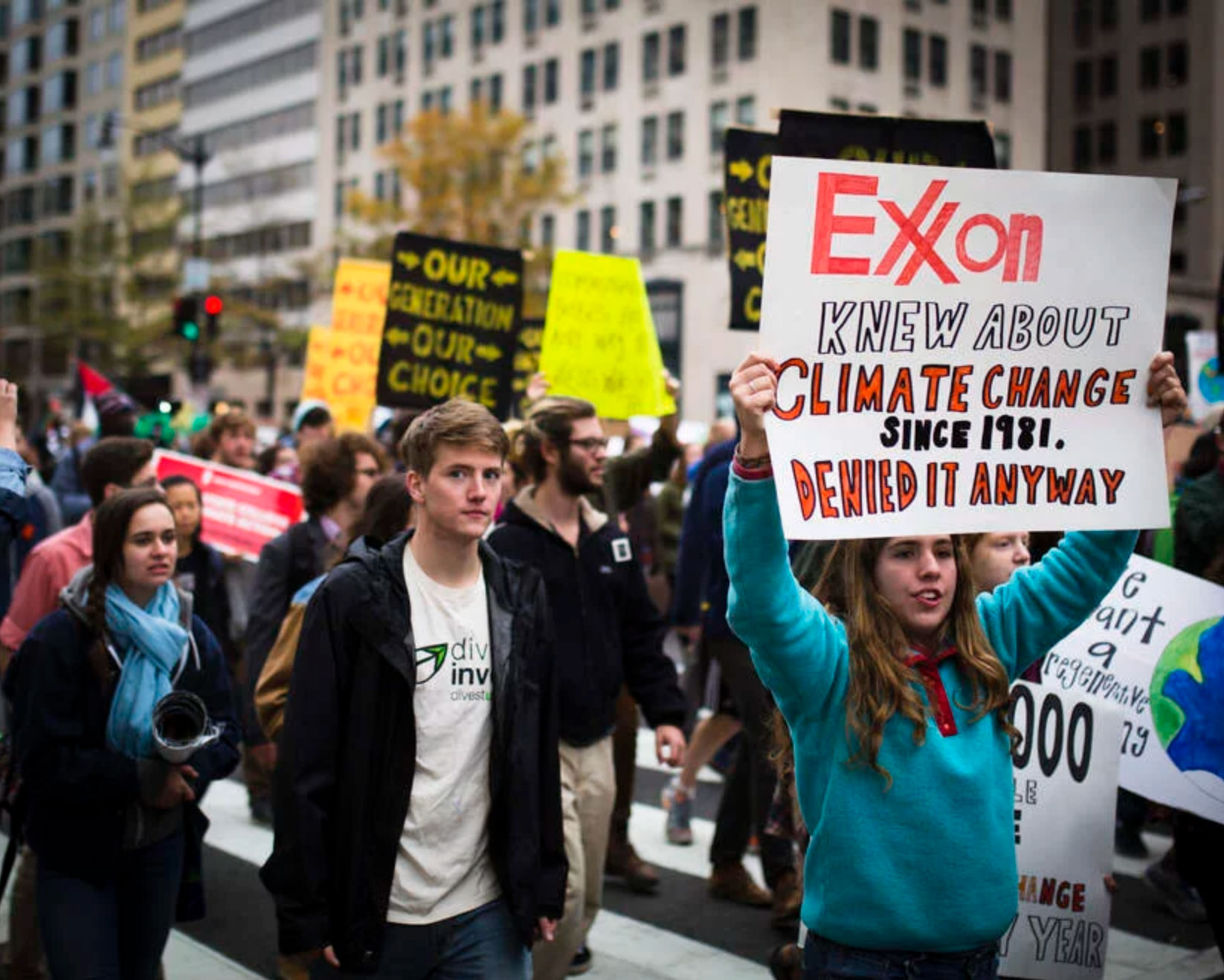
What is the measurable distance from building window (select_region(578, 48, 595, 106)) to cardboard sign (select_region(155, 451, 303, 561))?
1962 inches

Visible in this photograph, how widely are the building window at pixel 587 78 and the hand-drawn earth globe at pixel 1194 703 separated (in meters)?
54.3

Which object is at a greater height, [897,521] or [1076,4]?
[1076,4]

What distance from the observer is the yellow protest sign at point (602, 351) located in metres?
8.82

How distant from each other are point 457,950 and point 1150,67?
210 feet

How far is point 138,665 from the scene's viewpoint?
459 cm

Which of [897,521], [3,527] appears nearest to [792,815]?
[897,521]

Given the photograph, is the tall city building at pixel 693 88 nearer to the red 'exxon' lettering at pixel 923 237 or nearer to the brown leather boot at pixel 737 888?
the brown leather boot at pixel 737 888

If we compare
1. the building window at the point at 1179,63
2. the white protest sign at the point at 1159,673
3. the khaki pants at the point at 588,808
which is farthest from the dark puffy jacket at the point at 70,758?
the building window at the point at 1179,63

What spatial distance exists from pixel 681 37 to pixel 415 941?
5351cm

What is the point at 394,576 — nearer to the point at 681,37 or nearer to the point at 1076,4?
the point at 681,37

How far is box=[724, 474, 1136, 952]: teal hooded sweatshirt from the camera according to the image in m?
3.27

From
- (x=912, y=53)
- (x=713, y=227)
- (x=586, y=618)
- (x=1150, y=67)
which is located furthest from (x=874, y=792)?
(x=1150, y=67)

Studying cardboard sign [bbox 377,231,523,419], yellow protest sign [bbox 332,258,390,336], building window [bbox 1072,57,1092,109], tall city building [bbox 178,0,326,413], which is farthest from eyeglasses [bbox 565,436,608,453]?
building window [bbox 1072,57,1092,109]

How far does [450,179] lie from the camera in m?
47.6
